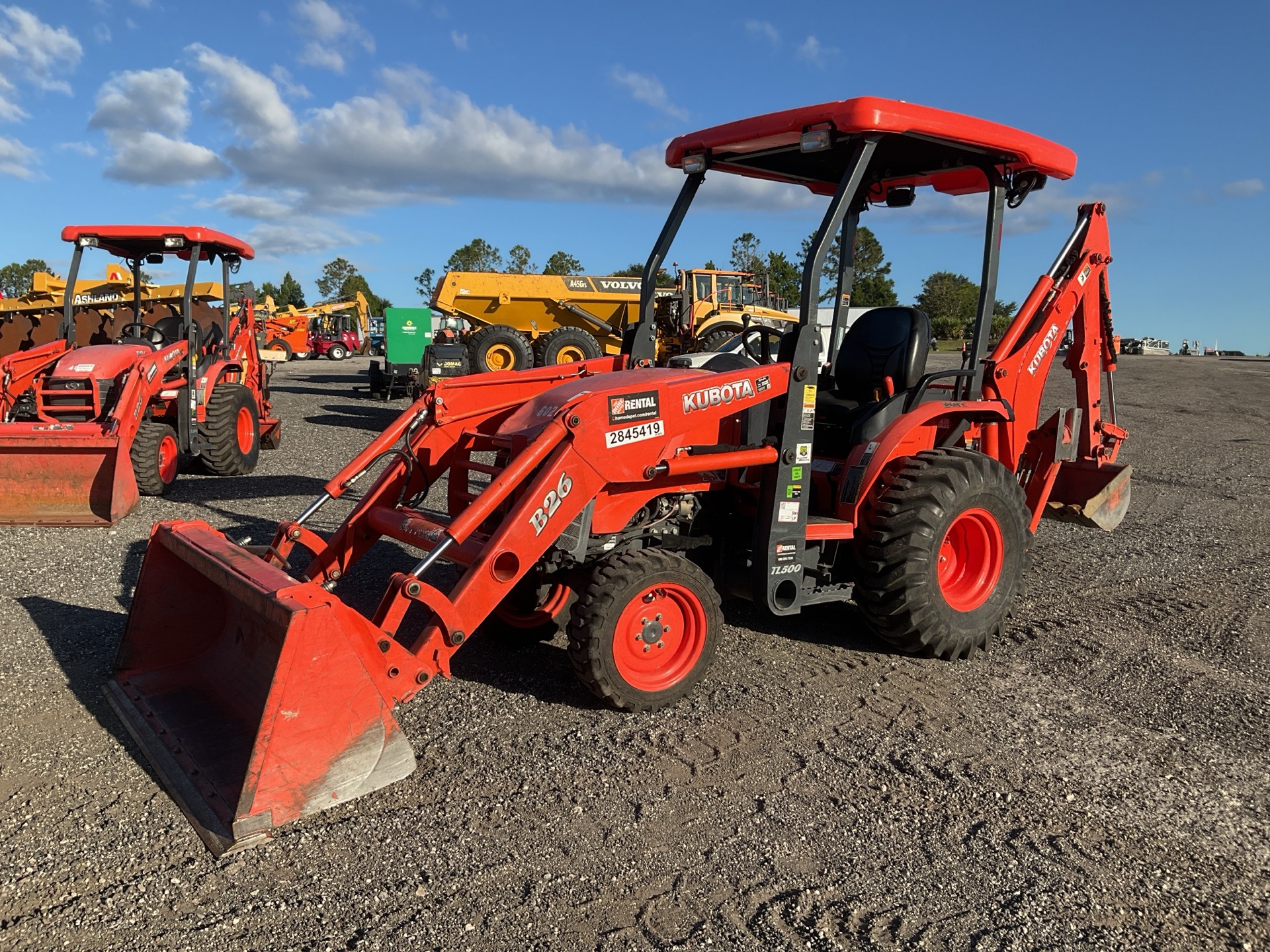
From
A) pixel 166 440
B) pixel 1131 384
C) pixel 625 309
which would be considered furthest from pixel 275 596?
pixel 1131 384

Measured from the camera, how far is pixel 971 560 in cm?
526

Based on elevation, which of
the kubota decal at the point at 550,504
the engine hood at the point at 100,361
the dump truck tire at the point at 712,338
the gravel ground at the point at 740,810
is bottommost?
the gravel ground at the point at 740,810

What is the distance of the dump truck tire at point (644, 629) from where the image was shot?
4016 millimetres

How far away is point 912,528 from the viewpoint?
4625mm

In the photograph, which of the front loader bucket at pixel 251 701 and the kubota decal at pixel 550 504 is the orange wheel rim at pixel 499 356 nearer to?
the front loader bucket at pixel 251 701

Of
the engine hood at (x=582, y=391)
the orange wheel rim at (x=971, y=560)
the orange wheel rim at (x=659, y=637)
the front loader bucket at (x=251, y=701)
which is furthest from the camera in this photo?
the orange wheel rim at (x=971, y=560)

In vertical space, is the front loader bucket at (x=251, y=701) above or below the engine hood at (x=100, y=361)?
below

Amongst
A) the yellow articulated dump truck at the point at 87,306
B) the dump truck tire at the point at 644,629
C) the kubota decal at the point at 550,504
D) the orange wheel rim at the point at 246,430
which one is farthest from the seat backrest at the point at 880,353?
the yellow articulated dump truck at the point at 87,306

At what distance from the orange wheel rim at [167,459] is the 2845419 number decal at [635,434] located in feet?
21.4

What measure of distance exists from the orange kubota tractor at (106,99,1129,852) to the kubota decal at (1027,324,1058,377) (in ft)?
0.05

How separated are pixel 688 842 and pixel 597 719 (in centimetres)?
105

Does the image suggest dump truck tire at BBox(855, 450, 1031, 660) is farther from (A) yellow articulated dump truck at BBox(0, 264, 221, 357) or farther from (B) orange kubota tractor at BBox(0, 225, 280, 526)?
(A) yellow articulated dump truck at BBox(0, 264, 221, 357)

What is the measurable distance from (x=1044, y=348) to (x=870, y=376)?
1.08 m

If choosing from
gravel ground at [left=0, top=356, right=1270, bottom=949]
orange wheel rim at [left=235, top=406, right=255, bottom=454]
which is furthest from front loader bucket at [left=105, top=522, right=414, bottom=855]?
orange wheel rim at [left=235, top=406, right=255, bottom=454]
